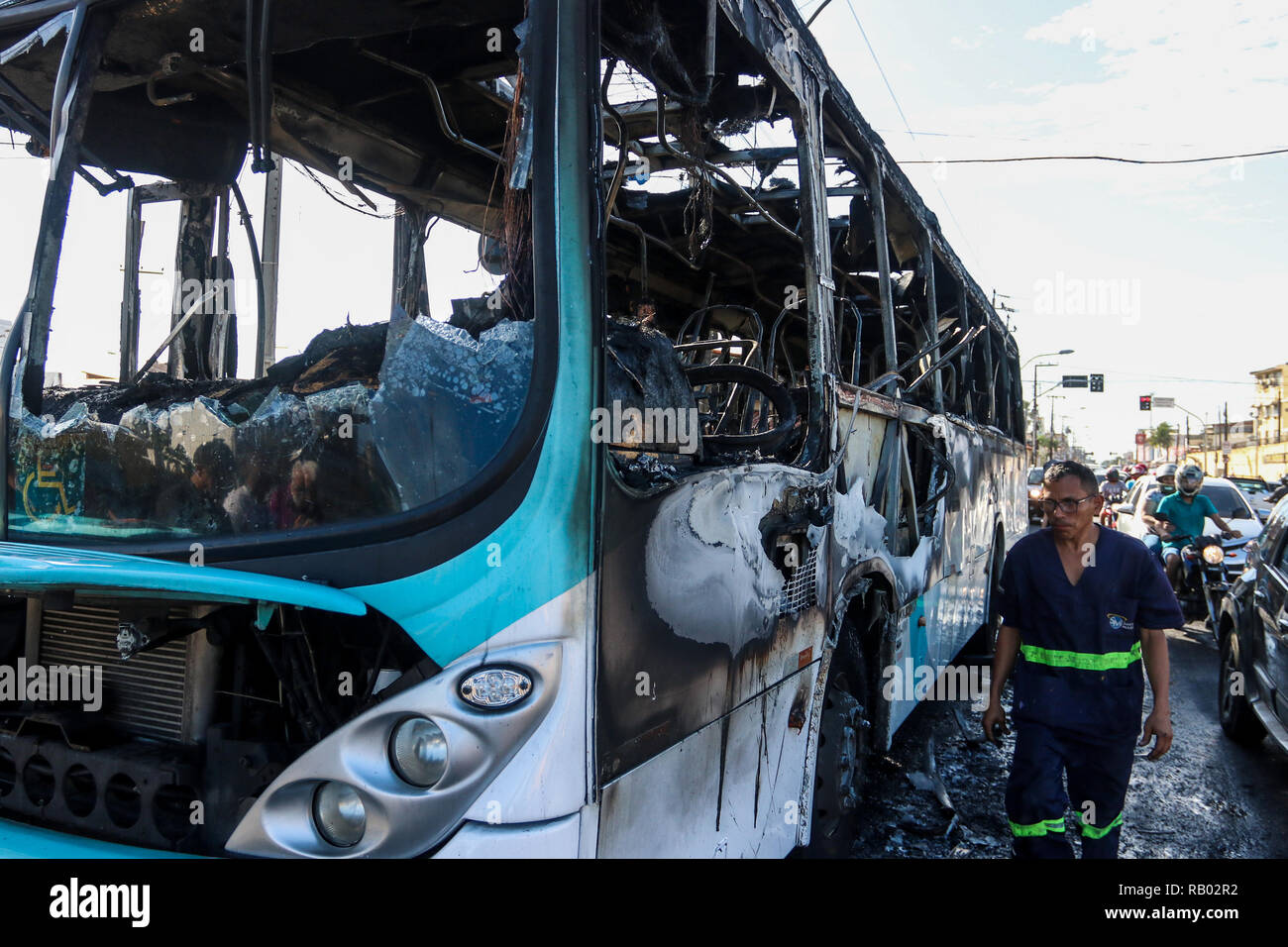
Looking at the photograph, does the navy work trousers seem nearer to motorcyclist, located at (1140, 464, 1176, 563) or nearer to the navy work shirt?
the navy work shirt

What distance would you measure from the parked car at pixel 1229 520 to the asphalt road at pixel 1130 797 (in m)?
3.25

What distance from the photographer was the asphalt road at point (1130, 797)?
3.93m

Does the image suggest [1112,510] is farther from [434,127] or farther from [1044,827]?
[434,127]

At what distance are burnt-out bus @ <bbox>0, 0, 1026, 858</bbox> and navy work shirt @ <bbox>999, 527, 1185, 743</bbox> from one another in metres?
0.68

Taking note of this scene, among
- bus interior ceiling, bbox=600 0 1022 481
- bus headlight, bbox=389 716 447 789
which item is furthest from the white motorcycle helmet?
bus headlight, bbox=389 716 447 789

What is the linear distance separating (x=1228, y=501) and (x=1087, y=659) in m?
10.3

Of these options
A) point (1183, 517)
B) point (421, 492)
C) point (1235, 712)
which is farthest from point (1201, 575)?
point (421, 492)

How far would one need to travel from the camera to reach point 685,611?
2.10 meters

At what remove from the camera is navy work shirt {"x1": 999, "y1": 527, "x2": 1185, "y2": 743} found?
2.97 metres

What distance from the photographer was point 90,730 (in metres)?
2.14

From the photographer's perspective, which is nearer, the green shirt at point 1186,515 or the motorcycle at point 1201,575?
the motorcycle at point 1201,575

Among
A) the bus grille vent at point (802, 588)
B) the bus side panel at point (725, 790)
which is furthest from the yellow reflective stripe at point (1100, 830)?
the bus grille vent at point (802, 588)

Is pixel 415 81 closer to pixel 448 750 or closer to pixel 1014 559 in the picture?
pixel 448 750

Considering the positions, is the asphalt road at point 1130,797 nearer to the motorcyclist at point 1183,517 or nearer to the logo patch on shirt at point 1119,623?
the logo patch on shirt at point 1119,623
